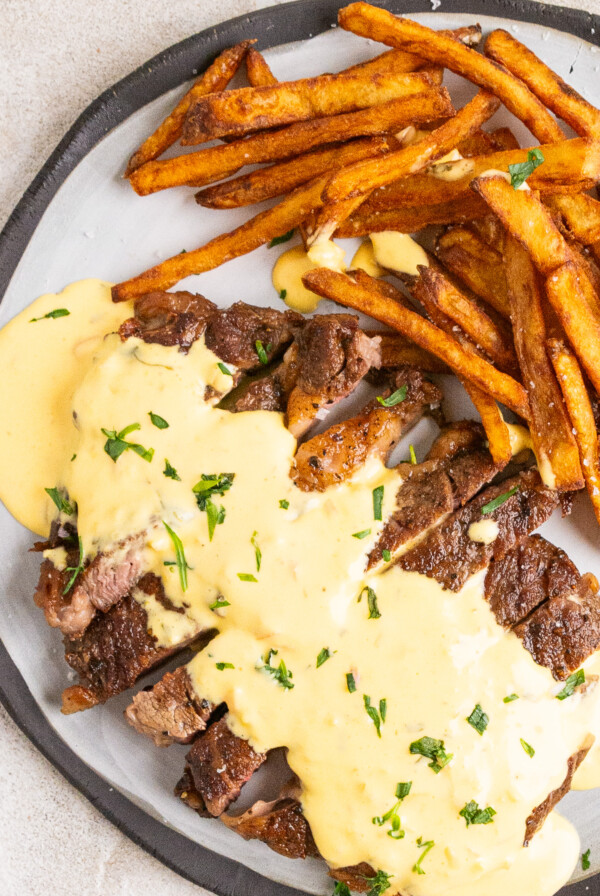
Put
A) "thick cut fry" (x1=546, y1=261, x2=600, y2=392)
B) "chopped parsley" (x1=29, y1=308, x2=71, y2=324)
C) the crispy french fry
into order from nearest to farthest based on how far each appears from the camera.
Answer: "thick cut fry" (x1=546, y1=261, x2=600, y2=392)
the crispy french fry
"chopped parsley" (x1=29, y1=308, x2=71, y2=324)

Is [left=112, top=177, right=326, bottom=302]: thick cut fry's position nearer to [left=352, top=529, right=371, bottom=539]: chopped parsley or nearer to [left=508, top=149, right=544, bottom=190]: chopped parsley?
[left=508, top=149, right=544, bottom=190]: chopped parsley

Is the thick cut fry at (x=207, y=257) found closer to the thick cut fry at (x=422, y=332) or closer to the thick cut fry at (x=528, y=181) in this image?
the thick cut fry at (x=422, y=332)

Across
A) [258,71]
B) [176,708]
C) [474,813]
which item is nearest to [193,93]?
[258,71]

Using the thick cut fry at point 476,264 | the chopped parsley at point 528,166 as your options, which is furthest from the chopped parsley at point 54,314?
the chopped parsley at point 528,166

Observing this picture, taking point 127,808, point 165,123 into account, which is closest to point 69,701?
point 127,808

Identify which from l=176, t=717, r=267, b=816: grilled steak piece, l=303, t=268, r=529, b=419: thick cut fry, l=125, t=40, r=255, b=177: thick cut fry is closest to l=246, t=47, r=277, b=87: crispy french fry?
l=125, t=40, r=255, b=177: thick cut fry

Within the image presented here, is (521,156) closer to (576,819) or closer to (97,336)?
(97,336)
